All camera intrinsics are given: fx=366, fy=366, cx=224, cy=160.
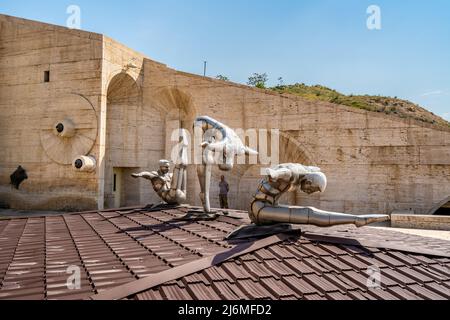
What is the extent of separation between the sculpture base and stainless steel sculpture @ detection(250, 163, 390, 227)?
88 millimetres

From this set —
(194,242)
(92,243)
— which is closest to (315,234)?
(194,242)

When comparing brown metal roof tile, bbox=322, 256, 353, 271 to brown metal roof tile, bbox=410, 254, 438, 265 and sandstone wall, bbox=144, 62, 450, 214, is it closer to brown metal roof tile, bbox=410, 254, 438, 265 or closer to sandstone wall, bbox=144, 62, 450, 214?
brown metal roof tile, bbox=410, 254, 438, 265

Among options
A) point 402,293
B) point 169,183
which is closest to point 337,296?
point 402,293

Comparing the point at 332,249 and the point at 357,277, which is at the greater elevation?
the point at 332,249

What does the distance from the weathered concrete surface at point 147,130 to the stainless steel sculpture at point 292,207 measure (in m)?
9.01

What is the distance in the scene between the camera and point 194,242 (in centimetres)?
478

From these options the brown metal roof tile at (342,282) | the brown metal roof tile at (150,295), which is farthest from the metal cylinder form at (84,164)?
the brown metal roof tile at (342,282)

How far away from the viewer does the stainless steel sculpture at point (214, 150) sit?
6.53 metres

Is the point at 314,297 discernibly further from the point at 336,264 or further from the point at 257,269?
→ the point at 336,264

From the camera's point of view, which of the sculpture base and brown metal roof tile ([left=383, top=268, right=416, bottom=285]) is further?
the sculpture base

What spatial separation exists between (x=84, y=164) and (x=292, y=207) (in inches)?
435

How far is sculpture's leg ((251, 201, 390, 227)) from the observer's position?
464cm

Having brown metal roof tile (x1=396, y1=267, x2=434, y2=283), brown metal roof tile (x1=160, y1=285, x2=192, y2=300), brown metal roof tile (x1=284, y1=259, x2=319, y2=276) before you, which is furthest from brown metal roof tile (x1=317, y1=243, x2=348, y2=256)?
brown metal roof tile (x1=160, y1=285, x2=192, y2=300)

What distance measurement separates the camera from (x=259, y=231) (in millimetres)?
4918
